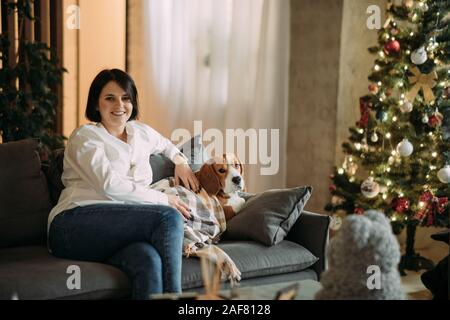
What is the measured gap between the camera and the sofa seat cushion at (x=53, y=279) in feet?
6.39

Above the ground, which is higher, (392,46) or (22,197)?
(392,46)

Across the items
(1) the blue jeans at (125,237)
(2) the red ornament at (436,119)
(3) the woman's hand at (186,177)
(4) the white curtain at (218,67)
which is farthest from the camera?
(4) the white curtain at (218,67)

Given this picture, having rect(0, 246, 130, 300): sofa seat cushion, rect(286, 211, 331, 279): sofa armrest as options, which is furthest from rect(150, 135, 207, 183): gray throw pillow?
rect(0, 246, 130, 300): sofa seat cushion

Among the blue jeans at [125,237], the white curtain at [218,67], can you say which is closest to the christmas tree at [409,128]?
the white curtain at [218,67]

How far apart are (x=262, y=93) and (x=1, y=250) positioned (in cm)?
253

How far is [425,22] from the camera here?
3.43m

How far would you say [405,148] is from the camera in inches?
133

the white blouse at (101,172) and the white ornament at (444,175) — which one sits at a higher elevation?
the white blouse at (101,172)

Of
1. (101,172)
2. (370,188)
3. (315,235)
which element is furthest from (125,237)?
(370,188)

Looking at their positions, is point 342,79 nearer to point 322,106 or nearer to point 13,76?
point 322,106

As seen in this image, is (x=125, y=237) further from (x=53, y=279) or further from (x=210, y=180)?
(x=210, y=180)

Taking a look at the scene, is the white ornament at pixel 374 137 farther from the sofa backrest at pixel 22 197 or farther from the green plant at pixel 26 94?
the sofa backrest at pixel 22 197

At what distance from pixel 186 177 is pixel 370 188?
1.31 meters

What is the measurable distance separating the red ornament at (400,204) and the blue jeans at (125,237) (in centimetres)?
169
